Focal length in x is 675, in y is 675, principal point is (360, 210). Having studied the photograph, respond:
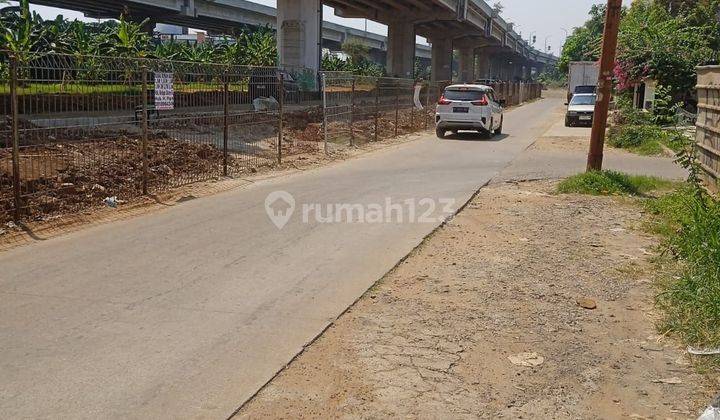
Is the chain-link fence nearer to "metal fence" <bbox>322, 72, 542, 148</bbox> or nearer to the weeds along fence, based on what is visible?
"metal fence" <bbox>322, 72, 542, 148</bbox>

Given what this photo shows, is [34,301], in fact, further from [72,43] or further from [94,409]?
[72,43]

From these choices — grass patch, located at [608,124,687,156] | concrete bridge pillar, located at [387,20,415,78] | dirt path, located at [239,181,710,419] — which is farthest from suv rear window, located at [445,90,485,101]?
concrete bridge pillar, located at [387,20,415,78]

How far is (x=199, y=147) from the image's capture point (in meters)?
14.2

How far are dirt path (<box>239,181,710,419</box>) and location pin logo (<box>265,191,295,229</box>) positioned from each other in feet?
7.56

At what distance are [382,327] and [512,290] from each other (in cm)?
166

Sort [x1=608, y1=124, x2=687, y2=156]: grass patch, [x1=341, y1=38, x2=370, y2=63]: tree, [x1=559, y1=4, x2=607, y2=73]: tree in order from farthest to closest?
[x1=341, y1=38, x2=370, y2=63]: tree, [x1=559, y1=4, x2=607, y2=73]: tree, [x1=608, y1=124, x2=687, y2=156]: grass patch

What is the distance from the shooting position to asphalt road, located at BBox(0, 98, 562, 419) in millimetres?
4238

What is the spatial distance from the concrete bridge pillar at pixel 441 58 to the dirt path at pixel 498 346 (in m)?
68.2

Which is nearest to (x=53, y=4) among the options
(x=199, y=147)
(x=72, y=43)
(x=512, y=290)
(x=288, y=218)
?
(x=72, y=43)

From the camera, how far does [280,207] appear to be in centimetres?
1037

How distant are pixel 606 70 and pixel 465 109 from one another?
10153 millimetres

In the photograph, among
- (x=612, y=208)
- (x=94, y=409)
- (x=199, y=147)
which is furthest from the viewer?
(x=199, y=147)

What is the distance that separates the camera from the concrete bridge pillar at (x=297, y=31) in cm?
3684

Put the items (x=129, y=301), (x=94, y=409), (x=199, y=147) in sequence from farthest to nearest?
(x=199, y=147) < (x=129, y=301) < (x=94, y=409)
